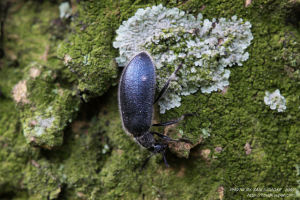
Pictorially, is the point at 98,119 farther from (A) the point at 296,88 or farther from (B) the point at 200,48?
(A) the point at 296,88

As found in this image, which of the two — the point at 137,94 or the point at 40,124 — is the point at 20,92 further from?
the point at 137,94

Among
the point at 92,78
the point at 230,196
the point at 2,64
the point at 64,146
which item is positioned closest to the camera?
the point at 230,196

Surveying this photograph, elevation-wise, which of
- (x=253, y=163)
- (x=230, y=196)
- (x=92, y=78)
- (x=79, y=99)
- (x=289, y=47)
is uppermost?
(x=289, y=47)

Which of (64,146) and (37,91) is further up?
(37,91)

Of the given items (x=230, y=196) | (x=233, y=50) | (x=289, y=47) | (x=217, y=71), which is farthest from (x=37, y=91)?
(x=289, y=47)

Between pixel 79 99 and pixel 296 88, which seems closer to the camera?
pixel 296 88

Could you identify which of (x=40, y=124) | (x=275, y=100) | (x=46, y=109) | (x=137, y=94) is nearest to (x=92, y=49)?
(x=137, y=94)

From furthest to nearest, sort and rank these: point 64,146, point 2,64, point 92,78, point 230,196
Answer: point 2,64
point 64,146
point 92,78
point 230,196
